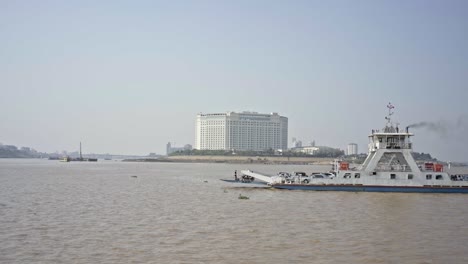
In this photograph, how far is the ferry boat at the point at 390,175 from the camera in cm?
5509

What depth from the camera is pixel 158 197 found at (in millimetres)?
52844

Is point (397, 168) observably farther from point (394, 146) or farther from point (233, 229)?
point (233, 229)

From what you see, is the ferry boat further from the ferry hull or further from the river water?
the river water

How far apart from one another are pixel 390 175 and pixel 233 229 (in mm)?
28684

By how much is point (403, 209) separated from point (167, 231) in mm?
21204

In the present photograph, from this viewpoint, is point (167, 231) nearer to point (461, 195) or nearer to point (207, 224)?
point (207, 224)

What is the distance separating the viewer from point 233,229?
31.7 m

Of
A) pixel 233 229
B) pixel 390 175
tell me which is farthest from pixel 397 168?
pixel 233 229

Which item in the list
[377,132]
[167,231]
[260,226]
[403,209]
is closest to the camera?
[167,231]

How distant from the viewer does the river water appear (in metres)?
24.3

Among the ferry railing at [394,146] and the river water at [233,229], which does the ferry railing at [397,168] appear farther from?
the river water at [233,229]

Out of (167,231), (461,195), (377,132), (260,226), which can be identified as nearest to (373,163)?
(377,132)

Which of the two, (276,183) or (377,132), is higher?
(377,132)

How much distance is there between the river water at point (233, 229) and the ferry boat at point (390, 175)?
12.8ft
